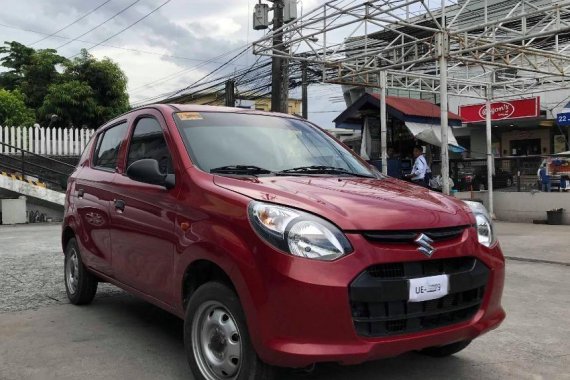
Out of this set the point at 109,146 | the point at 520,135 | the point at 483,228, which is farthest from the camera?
the point at 520,135

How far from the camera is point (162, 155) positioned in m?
4.15

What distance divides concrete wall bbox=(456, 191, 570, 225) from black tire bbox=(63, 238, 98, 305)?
491 inches

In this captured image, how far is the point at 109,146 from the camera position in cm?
520

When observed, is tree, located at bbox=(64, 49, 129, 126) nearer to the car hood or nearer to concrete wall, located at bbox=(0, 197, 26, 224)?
concrete wall, located at bbox=(0, 197, 26, 224)

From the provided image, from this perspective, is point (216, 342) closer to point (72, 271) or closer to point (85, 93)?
point (72, 271)

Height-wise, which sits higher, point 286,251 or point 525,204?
point 286,251

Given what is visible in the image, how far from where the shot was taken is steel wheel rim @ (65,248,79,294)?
5.56 metres

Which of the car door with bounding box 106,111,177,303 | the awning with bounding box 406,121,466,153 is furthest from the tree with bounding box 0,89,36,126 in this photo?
the car door with bounding box 106,111,177,303

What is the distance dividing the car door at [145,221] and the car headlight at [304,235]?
3.16 ft

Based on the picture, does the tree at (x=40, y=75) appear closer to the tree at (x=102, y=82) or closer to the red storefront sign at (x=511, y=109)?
the tree at (x=102, y=82)

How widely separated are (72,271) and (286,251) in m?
3.61

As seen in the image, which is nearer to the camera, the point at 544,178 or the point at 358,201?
the point at 358,201

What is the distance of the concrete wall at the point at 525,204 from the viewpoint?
14.3 metres

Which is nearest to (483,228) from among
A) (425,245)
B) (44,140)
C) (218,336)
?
(425,245)
